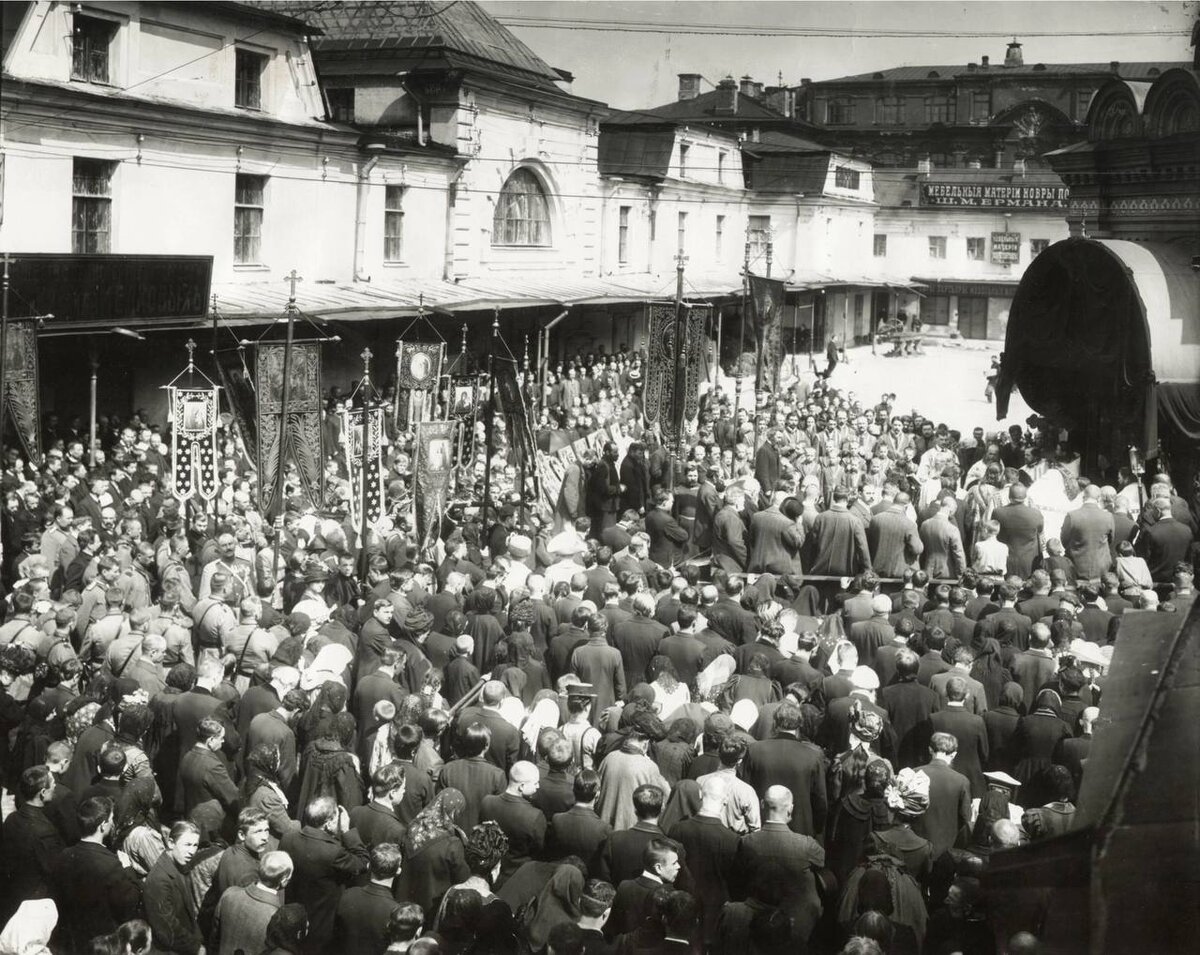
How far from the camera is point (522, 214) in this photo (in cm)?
3131

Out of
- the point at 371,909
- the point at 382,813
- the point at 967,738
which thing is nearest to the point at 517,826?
the point at 382,813

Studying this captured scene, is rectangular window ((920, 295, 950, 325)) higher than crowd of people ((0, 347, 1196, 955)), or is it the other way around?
rectangular window ((920, 295, 950, 325))

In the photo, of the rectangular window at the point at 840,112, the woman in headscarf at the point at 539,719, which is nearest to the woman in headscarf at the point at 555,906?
the woman in headscarf at the point at 539,719

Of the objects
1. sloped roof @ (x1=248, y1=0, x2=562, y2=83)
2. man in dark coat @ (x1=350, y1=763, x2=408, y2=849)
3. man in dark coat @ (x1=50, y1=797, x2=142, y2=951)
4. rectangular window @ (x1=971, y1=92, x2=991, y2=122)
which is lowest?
man in dark coat @ (x1=50, y1=797, x2=142, y2=951)

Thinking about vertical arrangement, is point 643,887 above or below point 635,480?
below

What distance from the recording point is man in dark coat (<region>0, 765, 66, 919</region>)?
6430mm

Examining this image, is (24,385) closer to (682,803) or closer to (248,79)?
(248,79)

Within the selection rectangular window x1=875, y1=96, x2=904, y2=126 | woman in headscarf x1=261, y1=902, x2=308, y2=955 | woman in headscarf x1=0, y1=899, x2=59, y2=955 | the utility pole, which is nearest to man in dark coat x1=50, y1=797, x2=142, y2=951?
woman in headscarf x1=0, y1=899, x2=59, y2=955

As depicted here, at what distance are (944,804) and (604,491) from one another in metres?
10.3

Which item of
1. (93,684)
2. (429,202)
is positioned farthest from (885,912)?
(429,202)

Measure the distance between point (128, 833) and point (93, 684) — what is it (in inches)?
88.7

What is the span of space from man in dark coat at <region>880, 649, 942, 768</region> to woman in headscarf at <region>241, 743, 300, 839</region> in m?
3.95

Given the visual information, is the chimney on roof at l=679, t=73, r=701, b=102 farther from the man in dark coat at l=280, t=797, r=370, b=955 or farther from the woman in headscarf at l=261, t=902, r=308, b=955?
the woman in headscarf at l=261, t=902, r=308, b=955

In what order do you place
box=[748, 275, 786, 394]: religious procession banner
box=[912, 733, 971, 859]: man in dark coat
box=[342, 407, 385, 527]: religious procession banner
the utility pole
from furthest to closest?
1. box=[748, 275, 786, 394]: religious procession banner
2. the utility pole
3. box=[342, 407, 385, 527]: religious procession banner
4. box=[912, 733, 971, 859]: man in dark coat
